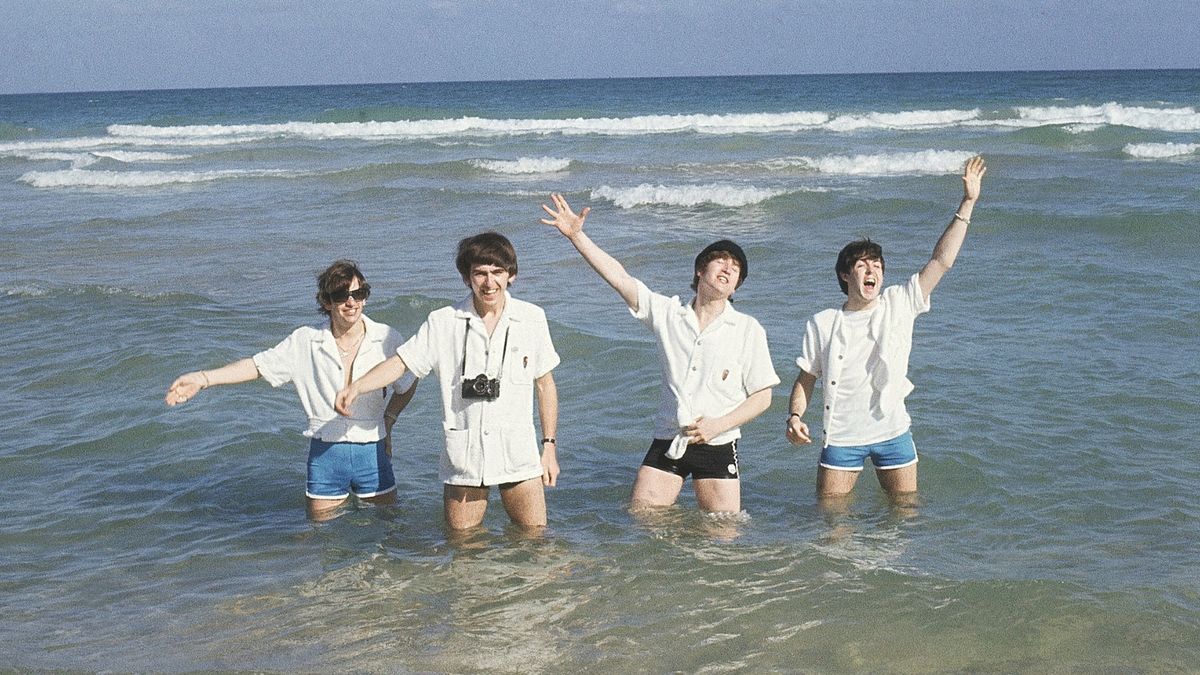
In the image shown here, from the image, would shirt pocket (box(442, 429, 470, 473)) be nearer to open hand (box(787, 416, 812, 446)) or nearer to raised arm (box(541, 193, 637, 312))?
raised arm (box(541, 193, 637, 312))

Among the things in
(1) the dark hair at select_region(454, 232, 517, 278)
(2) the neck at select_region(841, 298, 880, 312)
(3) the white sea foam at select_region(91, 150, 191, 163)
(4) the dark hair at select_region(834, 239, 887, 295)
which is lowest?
(2) the neck at select_region(841, 298, 880, 312)

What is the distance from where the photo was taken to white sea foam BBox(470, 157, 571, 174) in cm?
2731

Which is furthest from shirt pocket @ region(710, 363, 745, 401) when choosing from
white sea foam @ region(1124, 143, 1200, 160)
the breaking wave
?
the breaking wave

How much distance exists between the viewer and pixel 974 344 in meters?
10.2

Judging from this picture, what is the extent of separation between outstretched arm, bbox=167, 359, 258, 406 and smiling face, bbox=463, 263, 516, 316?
3.87 ft

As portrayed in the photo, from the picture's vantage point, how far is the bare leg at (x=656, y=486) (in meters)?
6.14

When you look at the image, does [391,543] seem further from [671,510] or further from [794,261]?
[794,261]

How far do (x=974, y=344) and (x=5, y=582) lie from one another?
25.1ft

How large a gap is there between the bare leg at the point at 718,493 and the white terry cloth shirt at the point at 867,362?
0.61 m

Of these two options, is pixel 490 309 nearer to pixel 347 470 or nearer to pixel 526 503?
pixel 526 503

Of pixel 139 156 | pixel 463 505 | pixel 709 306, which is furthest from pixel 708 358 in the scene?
pixel 139 156

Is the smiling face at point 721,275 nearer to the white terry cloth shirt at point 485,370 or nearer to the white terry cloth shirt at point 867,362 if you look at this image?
the white terry cloth shirt at point 867,362

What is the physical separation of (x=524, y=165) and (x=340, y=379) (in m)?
22.2

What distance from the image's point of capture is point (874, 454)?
6.39 m
